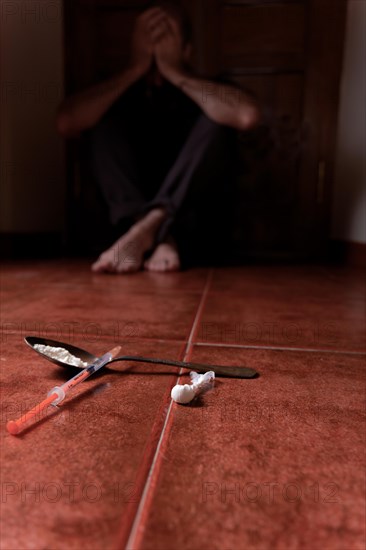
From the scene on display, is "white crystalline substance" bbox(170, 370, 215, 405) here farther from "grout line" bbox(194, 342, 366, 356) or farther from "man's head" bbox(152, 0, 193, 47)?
"man's head" bbox(152, 0, 193, 47)

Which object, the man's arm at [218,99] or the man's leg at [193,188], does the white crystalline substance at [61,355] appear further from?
the man's arm at [218,99]

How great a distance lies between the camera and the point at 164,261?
1.38 m

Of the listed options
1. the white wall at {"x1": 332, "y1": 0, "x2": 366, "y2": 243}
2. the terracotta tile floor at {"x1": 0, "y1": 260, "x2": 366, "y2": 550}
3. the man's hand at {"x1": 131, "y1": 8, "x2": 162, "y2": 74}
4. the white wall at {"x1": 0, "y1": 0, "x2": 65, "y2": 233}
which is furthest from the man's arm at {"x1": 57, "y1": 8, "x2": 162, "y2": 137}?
the terracotta tile floor at {"x1": 0, "y1": 260, "x2": 366, "y2": 550}

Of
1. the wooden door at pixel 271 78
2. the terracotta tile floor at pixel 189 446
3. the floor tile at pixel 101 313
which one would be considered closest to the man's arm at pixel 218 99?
the wooden door at pixel 271 78

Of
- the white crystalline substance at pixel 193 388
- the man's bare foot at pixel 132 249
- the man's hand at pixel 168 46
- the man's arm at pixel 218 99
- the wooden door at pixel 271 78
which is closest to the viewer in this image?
the white crystalline substance at pixel 193 388

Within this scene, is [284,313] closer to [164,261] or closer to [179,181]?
[164,261]

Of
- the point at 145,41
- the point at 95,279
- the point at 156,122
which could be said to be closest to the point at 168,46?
the point at 145,41

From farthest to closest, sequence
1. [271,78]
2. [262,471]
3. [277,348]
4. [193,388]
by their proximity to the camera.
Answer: [271,78], [277,348], [193,388], [262,471]

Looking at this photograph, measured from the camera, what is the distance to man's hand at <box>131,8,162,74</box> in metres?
1.82

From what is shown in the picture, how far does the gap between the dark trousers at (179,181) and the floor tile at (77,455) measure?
1102 mm

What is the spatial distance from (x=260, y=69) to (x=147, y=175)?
0.79m

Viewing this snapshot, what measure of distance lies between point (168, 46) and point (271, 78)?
578mm

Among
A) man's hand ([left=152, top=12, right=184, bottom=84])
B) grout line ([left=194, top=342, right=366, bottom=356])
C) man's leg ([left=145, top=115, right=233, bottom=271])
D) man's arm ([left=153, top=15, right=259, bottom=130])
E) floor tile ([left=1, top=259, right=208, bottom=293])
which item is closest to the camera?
grout line ([left=194, top=342, right=366, bottom=356])

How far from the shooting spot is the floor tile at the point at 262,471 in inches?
8.7
